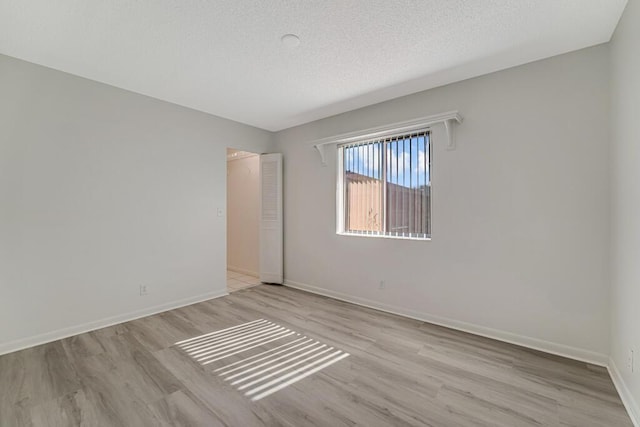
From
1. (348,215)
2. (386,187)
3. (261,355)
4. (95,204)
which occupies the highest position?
(386,187)

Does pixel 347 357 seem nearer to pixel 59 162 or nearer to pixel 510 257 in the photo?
pixel 510 257

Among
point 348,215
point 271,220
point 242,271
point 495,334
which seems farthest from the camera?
point 242,271

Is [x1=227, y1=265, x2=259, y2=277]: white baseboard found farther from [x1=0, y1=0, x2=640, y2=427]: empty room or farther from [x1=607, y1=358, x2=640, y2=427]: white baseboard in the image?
[x1=607, y1=358, x2=640, y2=427]: white baseboard

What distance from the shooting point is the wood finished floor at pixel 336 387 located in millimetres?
1669

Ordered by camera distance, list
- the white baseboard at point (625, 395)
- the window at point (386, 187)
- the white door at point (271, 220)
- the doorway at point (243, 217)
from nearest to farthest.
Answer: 1. the white baseboard at point (625, 395)
2. the window at point (386, 187)
3. the white door at point (271, 220)
4. the doorway at point (243, 217)

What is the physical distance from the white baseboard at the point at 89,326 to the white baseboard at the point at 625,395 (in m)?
4.20

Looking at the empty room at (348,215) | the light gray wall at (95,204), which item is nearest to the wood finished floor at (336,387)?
the empty room at (348,215)

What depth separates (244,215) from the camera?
18.4 feet

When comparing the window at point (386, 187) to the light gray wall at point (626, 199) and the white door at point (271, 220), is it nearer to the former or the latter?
the white door at point (271, 220)

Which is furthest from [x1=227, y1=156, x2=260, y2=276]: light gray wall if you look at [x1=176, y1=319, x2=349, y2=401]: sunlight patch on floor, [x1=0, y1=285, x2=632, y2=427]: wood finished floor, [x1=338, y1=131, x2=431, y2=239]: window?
[x1=0, y1=285, x2=632, y2=427]: wood finished floor

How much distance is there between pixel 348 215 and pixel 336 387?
2389mm

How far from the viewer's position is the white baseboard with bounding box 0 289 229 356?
246cm

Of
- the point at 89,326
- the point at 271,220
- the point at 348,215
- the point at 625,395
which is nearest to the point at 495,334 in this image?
the point at 625,395

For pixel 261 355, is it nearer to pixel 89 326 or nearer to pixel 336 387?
pixel 336 387
